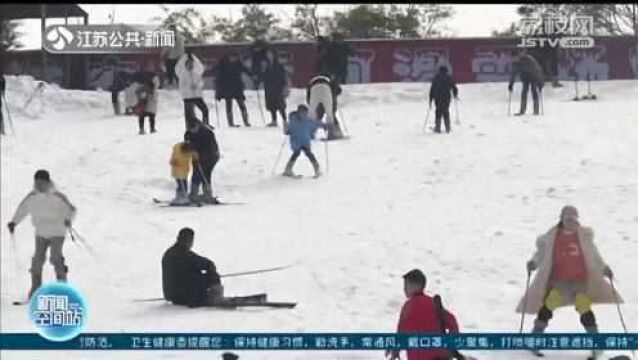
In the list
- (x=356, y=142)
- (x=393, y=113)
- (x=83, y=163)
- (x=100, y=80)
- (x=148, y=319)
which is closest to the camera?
(x=148, y=319)

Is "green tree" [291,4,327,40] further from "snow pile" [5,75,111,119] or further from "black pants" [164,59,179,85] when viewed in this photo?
"snow pile" [5,75,111,119]

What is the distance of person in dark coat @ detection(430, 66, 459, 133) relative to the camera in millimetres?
8742

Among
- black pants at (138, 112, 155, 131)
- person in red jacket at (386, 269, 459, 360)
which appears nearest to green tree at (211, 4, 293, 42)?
black pants at (138, 112, 155, 131)

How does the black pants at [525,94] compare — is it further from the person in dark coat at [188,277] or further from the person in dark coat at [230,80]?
the person in dark coat at [188,277]

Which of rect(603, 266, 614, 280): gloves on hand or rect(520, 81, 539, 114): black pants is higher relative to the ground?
rect(520, 81, 539, 114): black pants

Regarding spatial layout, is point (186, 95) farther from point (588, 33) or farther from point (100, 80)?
point (588, 33)

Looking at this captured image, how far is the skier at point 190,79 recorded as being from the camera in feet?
20.0

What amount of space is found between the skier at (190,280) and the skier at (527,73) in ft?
8.11

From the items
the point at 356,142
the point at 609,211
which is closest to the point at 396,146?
the point at 356,142

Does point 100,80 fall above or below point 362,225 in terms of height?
above

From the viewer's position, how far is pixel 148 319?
17.9ft

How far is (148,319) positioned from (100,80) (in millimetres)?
1528

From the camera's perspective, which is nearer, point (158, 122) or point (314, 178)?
point (158, 122)

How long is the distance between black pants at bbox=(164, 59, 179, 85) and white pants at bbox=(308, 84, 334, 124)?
1.52 m
